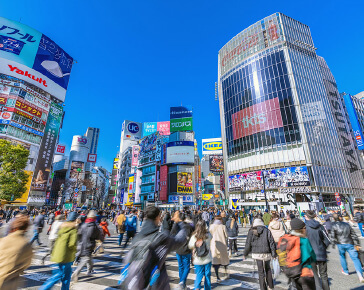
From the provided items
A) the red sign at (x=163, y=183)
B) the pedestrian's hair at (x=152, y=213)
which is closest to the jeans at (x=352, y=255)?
the pedestrian's hair at (x=152, y=213)

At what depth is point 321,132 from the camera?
152ft

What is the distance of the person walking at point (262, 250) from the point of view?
15.7ft

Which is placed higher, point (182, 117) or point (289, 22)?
point (289, 22)

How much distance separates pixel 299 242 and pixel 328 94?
64188 mm

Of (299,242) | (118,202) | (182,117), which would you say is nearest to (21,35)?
(182,117)

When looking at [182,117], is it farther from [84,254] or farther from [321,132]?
[84,254]

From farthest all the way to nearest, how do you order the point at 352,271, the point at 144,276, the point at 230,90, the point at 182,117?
1. the point at 182,117
2. the point at 230,90
3. the point at 352,271
4. the point at 144,276

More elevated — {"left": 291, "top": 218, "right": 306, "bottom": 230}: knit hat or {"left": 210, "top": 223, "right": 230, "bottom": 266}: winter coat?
{"left": 291, "top": 218, "right": 306, "bottom": 230}: knit hat

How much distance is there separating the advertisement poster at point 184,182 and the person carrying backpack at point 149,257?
55046mm

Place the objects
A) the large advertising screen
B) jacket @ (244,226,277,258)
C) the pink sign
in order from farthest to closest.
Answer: the pink sign < the large advertising screen < jacket @ (244,226,277,258)

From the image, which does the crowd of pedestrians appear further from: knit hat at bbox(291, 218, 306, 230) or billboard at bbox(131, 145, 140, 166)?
billboard at bbox(131, 145, 140, 166)

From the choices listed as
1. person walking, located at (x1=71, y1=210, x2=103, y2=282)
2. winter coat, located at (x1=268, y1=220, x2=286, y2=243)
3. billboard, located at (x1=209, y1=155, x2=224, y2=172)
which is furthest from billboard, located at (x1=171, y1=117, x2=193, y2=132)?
person walking, located at (x1=71, y1=210, x2=103, y2=282)

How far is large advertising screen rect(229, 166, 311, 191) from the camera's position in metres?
40.8

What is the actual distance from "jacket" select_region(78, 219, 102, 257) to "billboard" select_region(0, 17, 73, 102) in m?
54.2
